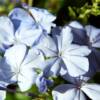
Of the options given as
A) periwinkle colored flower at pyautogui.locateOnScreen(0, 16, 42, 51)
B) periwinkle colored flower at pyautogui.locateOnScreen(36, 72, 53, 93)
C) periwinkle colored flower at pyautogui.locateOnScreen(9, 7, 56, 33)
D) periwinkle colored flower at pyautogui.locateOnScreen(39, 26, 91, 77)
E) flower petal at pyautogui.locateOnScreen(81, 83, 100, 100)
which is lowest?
flower petal at pyautogui.locateOnScreen(81, 83, 100, 100)

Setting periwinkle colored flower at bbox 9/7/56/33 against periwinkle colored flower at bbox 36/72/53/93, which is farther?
periwinkle colored flower at bbox 9/7/56/33

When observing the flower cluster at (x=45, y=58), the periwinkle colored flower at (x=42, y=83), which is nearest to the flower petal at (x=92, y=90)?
the flower cluster at (x=45, y=58)

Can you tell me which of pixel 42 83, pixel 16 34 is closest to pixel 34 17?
pixel 16 34

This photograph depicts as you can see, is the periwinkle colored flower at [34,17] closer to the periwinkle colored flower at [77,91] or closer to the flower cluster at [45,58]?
the flower cluster at [45,58]

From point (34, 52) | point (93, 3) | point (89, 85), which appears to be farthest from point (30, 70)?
point (93, 3)

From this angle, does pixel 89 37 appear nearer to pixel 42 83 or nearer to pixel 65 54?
pixel 65 54

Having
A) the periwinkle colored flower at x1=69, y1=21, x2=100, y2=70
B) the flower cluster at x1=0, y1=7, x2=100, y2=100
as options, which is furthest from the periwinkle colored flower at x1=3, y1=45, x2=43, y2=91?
the periwinkle colored flower at x1=69, y1=21, x2=100, y2=70

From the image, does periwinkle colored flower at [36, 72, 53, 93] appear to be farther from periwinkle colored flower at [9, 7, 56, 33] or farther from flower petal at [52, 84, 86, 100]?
periwinkle colored flower at [9, 7, 56, 33]
